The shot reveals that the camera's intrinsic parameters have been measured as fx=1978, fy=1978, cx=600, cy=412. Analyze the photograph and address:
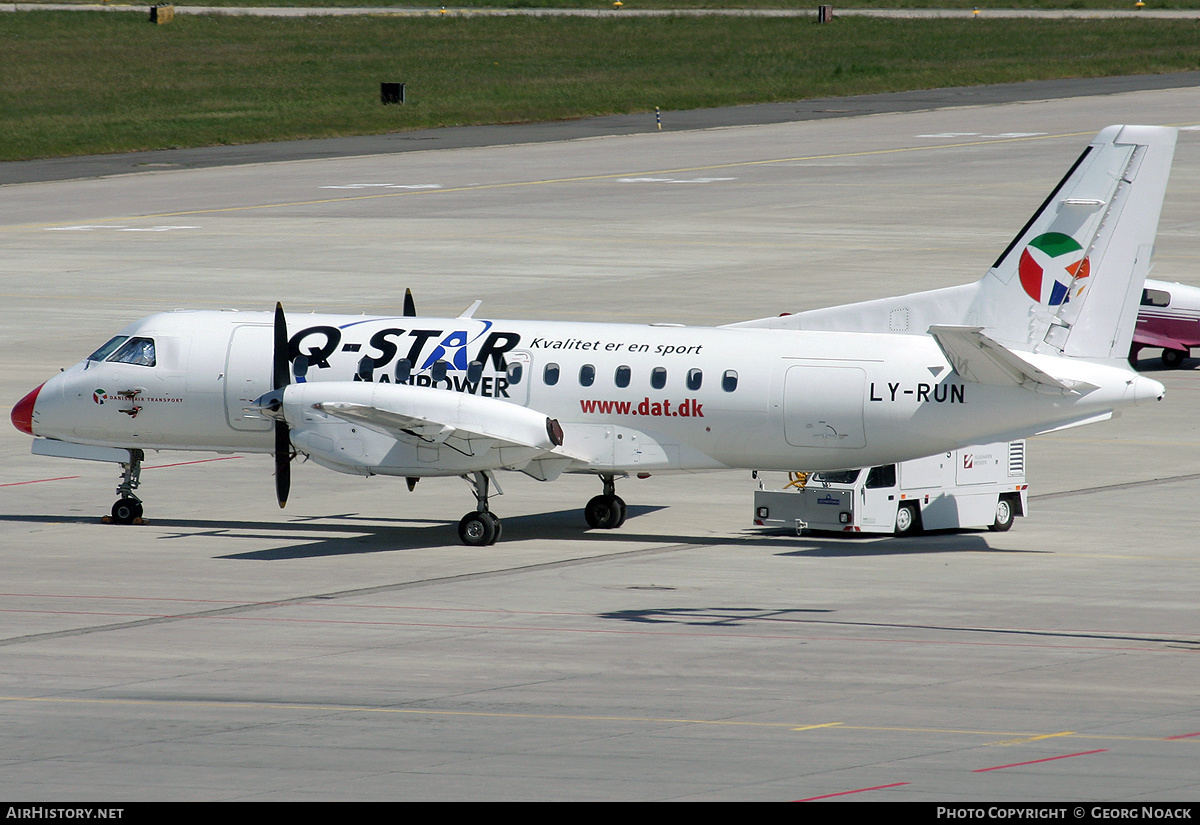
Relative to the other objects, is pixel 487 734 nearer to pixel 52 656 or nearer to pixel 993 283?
pixel 52 656

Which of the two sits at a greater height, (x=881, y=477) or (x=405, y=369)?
(x=405, y=369)

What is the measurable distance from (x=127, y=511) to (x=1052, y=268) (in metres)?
15.6

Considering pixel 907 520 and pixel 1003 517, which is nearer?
pixel 907 520

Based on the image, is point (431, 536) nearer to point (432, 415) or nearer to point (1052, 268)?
point (432, 415)

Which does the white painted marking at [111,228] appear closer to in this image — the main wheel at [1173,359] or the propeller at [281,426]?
the main wheel at [1173,359]

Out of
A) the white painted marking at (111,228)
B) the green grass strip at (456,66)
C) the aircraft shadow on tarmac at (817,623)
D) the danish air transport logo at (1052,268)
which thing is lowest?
the aircraft shadow on tarmac at (817,623)

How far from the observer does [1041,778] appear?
17484mm

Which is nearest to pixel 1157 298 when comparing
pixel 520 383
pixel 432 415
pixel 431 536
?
pixel 520 383

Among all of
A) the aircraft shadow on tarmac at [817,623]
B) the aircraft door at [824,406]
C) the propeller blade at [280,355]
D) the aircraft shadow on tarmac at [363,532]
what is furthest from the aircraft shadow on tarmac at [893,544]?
the propeller blade at [280,355]

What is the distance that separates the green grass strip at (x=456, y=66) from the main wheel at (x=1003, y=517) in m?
67.7

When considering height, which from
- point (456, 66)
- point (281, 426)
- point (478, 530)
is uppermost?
point (456, 66)

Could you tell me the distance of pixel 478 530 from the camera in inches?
1219

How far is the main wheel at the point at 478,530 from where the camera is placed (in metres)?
31.0

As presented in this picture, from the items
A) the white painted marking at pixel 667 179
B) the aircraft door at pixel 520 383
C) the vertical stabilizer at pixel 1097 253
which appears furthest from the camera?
the white painted marking at pixel 667 179
